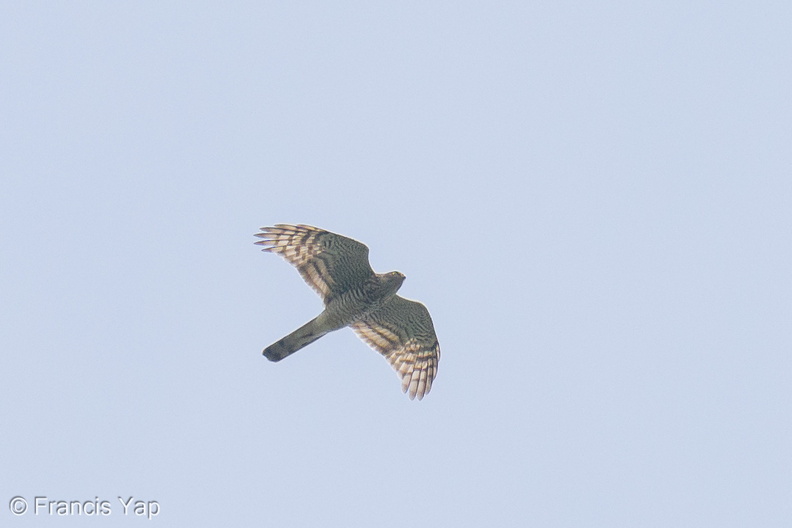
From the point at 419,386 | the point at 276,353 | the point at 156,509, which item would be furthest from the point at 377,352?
the point at 156,509

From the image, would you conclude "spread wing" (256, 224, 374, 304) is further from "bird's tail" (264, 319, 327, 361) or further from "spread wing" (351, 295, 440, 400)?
"spread wing" (351, 295, 440, 400)

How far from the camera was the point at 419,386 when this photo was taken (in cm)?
1884

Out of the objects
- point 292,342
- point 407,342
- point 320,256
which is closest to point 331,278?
point 320,256

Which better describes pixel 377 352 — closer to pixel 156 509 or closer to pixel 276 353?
pixel 276 353

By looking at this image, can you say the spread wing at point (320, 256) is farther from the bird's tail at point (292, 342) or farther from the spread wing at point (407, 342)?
the spread wing at point (407, 342)

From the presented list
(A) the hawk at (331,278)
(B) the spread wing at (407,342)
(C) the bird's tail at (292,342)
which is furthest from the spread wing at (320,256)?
(B) the spread wing at (407,342)

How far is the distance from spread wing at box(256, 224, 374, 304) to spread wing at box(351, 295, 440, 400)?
50.9 inches

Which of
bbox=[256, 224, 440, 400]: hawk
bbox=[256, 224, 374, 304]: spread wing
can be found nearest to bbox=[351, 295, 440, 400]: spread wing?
bbox=[256, 224, 440, 400]: hawk

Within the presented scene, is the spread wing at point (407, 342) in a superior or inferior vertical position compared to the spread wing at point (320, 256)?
inferior

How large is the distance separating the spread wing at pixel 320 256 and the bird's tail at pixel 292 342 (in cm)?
57

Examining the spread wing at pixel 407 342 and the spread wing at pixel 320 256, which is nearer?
the spread wing at pixel 320 256

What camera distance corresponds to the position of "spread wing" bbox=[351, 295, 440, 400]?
18844mm

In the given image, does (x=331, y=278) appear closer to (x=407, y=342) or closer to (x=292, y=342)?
(x=292, y=342)

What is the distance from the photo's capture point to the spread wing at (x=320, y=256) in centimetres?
1764
